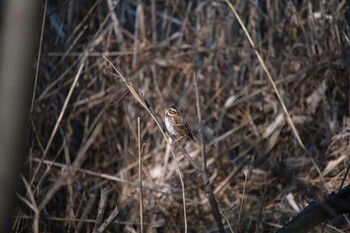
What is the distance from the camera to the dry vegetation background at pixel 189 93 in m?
4.15

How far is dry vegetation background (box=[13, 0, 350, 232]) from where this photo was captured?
4152 mm

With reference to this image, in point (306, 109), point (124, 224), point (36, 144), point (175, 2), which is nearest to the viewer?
point (124, 224)

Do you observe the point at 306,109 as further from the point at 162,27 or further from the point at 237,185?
the point at 162,27

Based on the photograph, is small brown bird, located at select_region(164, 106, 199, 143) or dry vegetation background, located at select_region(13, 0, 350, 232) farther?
dry vegetation background, located at select_region(13, 0, 350, 232)

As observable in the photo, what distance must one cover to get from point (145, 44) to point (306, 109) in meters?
1.24

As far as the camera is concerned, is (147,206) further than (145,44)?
No

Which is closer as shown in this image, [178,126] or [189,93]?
[178,126]

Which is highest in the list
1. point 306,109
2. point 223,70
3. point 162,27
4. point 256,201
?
point 162,27

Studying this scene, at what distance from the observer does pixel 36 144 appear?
4.12m

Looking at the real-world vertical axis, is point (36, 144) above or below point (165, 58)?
below

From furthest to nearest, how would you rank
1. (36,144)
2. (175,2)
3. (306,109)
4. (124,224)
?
(175,2) → (306,109) → (36,144) → (124,224)

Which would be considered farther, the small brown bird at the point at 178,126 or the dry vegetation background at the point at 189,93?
the dry vegetation background at the point at 189,93

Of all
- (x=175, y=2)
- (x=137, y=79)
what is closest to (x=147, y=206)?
(x=137, y=79)

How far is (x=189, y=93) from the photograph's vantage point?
458cm
